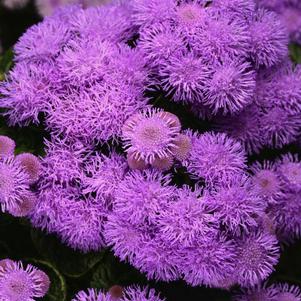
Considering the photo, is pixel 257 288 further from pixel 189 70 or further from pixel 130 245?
pixel 189 70

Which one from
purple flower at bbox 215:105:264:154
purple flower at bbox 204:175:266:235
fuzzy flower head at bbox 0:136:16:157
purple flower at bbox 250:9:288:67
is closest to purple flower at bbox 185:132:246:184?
purple flower at bbox 204:175:266:235

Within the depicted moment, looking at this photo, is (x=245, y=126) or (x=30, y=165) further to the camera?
(x=245, y=126)

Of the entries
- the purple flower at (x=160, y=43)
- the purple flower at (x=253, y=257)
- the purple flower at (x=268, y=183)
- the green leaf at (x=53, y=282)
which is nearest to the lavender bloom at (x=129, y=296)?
the green leaf at (x=53, y=282)

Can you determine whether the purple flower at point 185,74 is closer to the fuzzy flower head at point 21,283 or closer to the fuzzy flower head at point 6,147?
the fuzzy flower head at point 6,147

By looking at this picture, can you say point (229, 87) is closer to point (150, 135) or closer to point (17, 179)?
point (150, 135)

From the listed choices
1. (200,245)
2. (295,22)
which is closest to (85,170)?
(200,245)

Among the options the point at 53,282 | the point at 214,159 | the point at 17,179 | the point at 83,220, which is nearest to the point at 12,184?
the point at 17,179

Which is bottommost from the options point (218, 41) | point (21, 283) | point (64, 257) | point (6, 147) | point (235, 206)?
point (21, 283)
